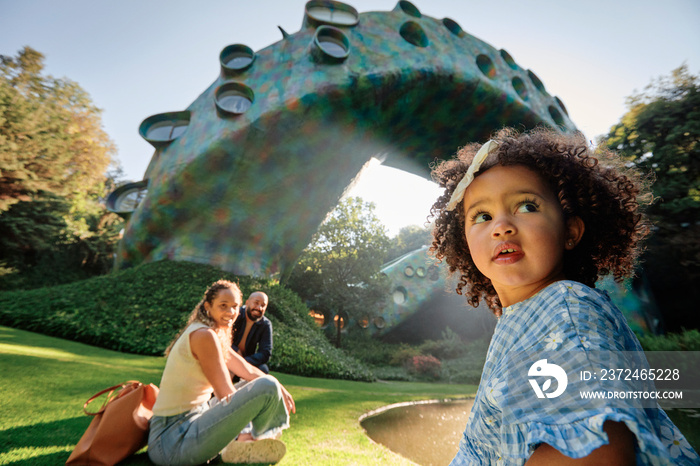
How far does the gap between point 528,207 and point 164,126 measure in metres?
15.5

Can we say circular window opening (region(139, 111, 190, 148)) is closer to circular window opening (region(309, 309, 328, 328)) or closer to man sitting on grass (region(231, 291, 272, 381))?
man sitting on grass (region(231, 291, 272, 381))

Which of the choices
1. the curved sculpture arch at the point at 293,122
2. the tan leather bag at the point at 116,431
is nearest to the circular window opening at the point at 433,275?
the curved sculpture arch at the point at 293,122

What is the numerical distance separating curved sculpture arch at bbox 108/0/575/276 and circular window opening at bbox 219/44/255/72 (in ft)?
0.14

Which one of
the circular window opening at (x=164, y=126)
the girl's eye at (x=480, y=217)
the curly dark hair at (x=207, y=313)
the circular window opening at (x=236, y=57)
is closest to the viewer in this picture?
the girl's eye at (x=480, y=217)

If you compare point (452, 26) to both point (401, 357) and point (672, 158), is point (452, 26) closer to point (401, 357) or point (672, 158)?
point (672, 158)

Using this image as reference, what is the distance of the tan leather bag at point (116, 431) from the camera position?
2.28 m

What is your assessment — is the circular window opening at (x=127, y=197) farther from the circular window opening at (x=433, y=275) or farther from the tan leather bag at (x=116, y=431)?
the circular window opening at (x=433, y=275)

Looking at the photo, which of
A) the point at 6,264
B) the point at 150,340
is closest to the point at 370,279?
the point at 150,340

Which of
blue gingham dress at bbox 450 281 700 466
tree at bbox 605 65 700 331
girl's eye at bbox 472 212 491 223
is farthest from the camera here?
tree at bbox 605 65 700 331

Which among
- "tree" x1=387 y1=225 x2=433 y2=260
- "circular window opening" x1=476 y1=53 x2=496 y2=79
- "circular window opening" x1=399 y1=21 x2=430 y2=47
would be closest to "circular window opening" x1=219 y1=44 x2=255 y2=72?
"circular window opening" x1=399 y1=21 x2=430 y2=47

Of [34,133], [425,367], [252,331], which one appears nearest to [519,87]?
[425,367]

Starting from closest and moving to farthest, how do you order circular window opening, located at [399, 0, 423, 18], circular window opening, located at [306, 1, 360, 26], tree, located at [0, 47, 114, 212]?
tree, located at [0, 47, 114, 212], circular window opening, located at [306, 1, 360, 26], circular window opening, located at [399, 0, 423, 18]

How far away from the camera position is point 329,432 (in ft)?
12.4

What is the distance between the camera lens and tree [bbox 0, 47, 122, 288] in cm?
1115
